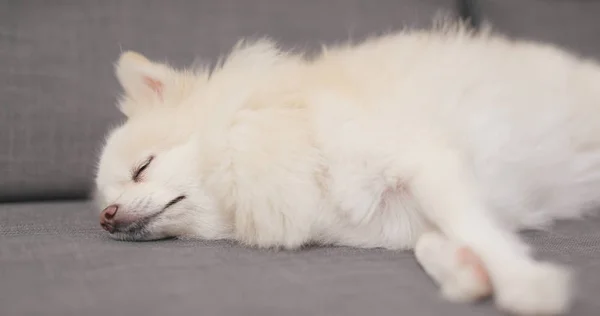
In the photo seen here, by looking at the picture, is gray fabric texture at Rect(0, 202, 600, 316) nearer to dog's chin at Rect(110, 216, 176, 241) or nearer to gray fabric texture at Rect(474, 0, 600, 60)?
dog's chin at Rect(110, 216, 176, 241)

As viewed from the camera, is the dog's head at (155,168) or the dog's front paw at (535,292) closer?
the dog's front paw at (535,292)

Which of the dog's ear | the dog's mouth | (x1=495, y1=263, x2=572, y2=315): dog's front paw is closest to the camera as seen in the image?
(x1=495, y1=263, x2=572, y2=315): dog's front paw

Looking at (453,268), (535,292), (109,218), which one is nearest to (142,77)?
(109,218)

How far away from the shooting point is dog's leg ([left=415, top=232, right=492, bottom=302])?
757 millimetres

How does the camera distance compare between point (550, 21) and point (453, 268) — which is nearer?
point (453, 268)

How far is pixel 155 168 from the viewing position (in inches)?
49.1

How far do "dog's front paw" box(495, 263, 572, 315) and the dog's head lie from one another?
0.68m

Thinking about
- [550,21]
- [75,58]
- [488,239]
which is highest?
[550,21]

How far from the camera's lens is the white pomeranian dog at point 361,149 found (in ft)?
3.44

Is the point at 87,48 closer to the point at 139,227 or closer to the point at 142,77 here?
the point at 142,77

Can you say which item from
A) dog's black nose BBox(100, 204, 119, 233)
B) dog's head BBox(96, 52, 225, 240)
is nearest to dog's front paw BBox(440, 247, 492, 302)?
dog's head BBox(96, 52, 225, 240)

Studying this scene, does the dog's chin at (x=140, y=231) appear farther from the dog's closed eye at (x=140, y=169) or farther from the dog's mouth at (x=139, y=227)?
the dog's closed eye at (x=140, y=169)

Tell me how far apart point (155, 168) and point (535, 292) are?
86 centimetres

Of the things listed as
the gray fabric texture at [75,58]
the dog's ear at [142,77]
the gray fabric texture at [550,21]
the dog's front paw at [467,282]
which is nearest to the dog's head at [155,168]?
the dog's ear at [142,77]
